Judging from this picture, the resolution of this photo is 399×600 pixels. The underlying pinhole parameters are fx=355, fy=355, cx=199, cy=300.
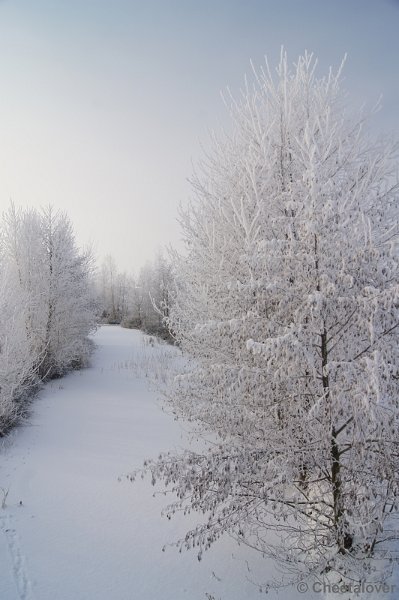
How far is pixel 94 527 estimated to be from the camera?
15.7 feet

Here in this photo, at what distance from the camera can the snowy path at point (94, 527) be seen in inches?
150

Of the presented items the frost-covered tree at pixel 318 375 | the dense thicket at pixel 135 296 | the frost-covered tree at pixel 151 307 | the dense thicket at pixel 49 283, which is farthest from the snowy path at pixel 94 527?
the frost-covered tree at pixel 151 307

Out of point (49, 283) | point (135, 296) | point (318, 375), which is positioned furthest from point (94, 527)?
point (135, 296)

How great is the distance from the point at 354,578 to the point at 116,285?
65.1 metres

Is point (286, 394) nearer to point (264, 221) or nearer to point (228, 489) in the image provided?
point (228, 489)

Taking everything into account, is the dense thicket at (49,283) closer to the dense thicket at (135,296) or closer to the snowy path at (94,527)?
the dense thicket at (135,296)

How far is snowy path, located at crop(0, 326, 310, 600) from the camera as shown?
150 inches

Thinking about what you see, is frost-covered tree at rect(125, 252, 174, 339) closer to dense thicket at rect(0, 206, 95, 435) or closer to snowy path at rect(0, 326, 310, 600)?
dense thicket at rect(0, 206, 95, 435)

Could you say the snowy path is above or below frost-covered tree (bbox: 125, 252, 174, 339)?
below

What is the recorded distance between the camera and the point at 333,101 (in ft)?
16.5

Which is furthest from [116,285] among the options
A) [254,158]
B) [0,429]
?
[254,158]

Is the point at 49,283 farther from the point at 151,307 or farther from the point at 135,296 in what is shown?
the point at 135,296

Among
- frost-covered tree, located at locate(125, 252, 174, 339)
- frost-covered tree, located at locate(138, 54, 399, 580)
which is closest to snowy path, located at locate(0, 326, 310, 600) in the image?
frost-covered tree, located at locate(138, 54, 399, 580)

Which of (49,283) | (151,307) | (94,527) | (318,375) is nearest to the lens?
(318,375)
